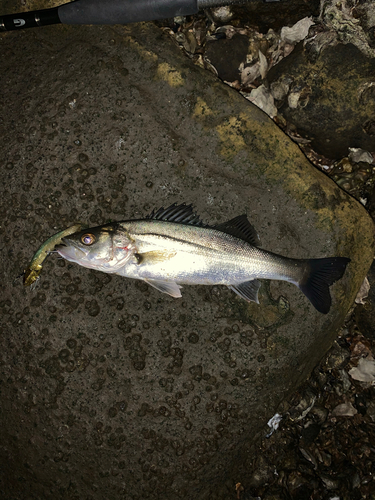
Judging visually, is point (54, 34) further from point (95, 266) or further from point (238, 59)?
point (95, 266)

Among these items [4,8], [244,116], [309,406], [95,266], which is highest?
[4,8]

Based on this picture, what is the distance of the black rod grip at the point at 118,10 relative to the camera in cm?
374

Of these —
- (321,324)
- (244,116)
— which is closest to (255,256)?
(321,324)

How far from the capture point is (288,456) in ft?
14.0

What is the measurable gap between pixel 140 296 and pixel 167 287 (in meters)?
0.37

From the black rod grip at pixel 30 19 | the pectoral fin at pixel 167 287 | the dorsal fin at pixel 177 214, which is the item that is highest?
the black rod grip at pixel 30 19

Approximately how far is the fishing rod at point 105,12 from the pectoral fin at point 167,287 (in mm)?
3056

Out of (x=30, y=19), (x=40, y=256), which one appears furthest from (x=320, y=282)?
(x=30, y=19)

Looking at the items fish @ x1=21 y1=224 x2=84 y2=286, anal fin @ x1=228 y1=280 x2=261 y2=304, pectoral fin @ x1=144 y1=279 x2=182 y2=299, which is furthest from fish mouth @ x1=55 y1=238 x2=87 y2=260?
anal fin @ x1=228 y1=280 x2=261 y2=304

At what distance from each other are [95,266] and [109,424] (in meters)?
1.68

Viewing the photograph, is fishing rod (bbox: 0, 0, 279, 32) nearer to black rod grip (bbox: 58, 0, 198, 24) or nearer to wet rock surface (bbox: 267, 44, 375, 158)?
black rod grip (bbox: 58, 0, 198, 24)

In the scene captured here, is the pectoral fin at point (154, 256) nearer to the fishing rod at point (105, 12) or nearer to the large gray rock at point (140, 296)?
the large gray rock at point (140, 296)

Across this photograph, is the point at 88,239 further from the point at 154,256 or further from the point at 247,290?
the point at 247,290

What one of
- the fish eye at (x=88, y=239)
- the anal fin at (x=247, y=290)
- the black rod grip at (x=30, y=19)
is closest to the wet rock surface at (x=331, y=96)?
the anal fin at (x=247, y=290)
